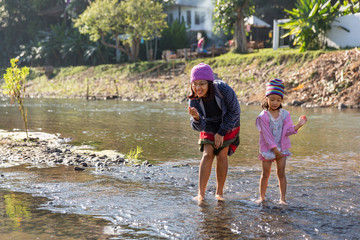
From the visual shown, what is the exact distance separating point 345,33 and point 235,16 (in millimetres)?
7779

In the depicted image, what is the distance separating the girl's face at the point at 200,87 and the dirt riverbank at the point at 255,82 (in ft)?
51.1

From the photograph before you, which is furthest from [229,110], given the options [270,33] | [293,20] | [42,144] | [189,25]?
[189,25]

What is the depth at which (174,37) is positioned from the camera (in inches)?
1539

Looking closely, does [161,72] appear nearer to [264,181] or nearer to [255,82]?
[255,82]

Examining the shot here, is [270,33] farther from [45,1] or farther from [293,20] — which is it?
→ [45,1]

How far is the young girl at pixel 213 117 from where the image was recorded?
202 inches

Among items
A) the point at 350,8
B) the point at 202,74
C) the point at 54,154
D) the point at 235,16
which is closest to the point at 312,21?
the point at 350,8

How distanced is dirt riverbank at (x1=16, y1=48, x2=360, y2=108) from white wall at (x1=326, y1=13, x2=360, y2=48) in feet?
7.35

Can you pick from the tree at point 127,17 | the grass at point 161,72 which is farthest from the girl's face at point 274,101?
the tree at point 127,17

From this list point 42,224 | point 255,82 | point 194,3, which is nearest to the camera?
point 42,224

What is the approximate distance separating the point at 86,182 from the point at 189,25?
35.9 meters

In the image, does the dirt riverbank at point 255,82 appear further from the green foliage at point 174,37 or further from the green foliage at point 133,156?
the green foliage at point 133,156

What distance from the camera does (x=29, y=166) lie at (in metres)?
7.21

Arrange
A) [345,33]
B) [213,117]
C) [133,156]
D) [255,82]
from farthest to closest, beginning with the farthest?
[345,33] < [255,82] < [133,156] < [213,117]
